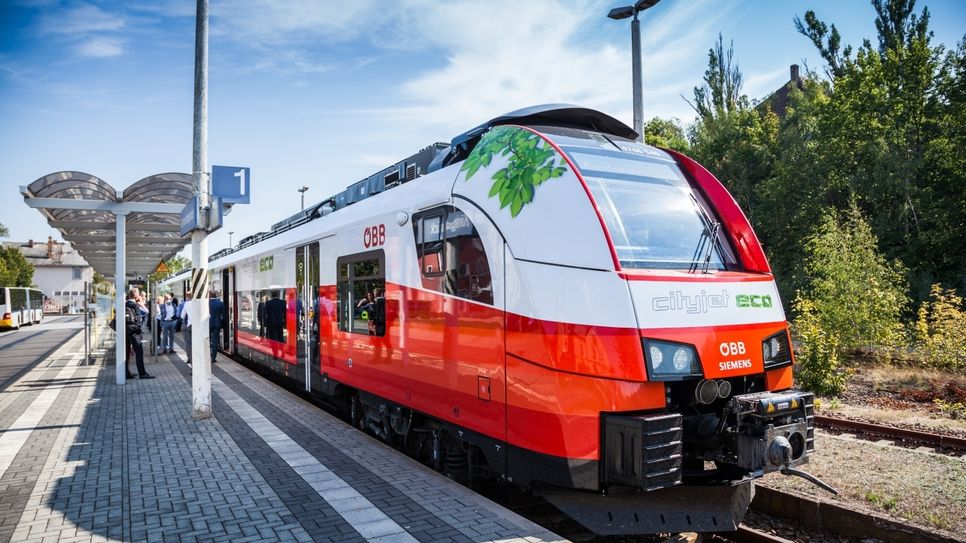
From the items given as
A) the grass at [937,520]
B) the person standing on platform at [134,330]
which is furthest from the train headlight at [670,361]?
the person standing on platform at [134,330]

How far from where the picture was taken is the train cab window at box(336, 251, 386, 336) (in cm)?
686

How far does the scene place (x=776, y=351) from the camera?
16.1ft

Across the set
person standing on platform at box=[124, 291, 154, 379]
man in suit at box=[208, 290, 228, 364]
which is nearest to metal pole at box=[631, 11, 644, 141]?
person standing on platform at box=[124, 291, 154, 379]

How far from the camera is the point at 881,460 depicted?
6598 millimetres

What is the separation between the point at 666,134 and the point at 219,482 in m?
41.2

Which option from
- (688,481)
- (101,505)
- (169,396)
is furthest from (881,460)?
(169,396)

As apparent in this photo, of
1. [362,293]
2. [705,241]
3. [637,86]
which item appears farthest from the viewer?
[637,86]

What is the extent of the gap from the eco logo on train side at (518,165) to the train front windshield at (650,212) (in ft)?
0.73

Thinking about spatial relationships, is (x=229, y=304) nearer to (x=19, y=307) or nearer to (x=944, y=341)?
(x=944, y=341)

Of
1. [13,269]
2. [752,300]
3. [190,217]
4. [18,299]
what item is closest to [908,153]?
[752,300]

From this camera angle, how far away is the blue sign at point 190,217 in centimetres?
863

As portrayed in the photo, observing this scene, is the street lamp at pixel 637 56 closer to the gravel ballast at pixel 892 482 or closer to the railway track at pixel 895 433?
the railway track at pixel 895 433

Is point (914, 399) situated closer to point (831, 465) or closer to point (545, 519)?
point (831, 465)

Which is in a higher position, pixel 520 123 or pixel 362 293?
pixel 520 123
